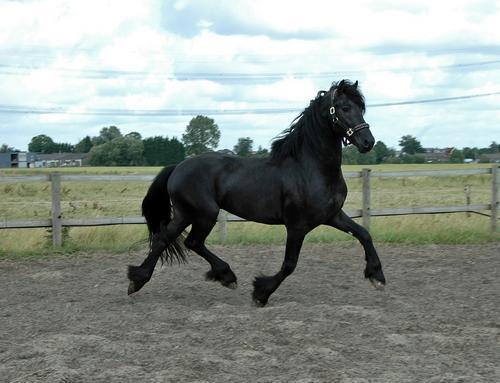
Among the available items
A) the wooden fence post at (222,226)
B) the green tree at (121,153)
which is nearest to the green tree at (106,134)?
the green tree at (121,153)

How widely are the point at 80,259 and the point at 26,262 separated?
71 cm

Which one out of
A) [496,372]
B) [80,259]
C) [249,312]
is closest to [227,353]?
[249,312]

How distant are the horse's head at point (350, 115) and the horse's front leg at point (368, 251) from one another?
2.54ft

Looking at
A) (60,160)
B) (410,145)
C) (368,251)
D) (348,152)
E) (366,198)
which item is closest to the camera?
(368,251)

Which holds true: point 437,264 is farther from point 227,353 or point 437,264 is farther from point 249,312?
point 227,353

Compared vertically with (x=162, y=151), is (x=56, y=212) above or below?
below

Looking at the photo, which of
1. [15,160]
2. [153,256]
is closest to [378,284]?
[153,256]

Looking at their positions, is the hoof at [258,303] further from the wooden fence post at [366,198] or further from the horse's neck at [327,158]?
the wooden fence post at [366,198]

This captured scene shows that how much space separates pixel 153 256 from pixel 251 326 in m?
1.74

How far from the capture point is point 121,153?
38.8m

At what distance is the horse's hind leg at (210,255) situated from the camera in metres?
6.28

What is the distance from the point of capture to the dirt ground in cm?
379

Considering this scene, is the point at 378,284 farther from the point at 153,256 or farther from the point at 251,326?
the point at 153,256

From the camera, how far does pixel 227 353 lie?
4.16 meters
